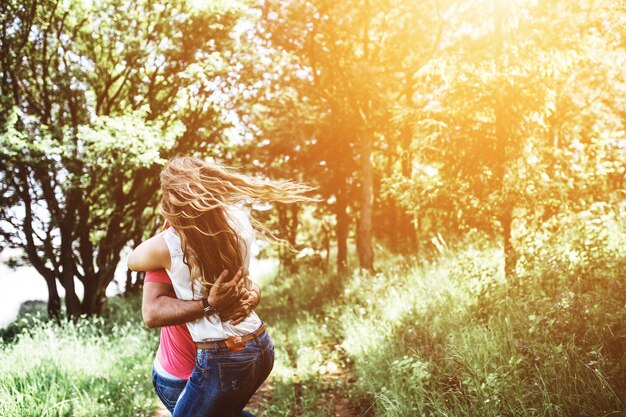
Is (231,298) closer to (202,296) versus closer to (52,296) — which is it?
(202,296)

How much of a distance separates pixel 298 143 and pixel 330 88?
1.80 meters

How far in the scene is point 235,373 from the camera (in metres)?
2.22

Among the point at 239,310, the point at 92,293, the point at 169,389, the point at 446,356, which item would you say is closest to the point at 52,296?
the point at 92,293

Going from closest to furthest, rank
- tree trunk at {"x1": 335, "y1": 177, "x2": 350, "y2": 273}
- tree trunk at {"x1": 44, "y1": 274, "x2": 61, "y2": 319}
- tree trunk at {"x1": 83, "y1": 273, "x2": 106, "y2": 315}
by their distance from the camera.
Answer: tree trunk at {"x1": 44, "y1": 274, "x2": 61, "y2": 319}, tree trunk at {"x1": 83, "y1": 273, "x2": 106, "y2": 315}, tree trunk at {"x1": 335, "y1": 177, "x2": 350, "y2": 273}

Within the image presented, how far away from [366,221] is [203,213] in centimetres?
1036

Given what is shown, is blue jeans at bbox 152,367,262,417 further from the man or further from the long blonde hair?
the long blonde hair

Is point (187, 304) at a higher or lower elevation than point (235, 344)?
higher

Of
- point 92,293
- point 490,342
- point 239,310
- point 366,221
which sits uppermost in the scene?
point 239,310

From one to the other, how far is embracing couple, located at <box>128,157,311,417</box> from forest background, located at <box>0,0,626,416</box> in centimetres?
69

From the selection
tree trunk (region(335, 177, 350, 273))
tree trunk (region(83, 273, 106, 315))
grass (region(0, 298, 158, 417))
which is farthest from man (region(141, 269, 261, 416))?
tree trunk (region(335, 177, 350, 273))

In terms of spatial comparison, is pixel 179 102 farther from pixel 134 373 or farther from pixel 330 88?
pixel 134 373

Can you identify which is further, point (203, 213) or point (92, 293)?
point (92, 293)

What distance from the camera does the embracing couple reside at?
2.20m

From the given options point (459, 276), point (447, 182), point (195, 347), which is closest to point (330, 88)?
point (447, 182)
